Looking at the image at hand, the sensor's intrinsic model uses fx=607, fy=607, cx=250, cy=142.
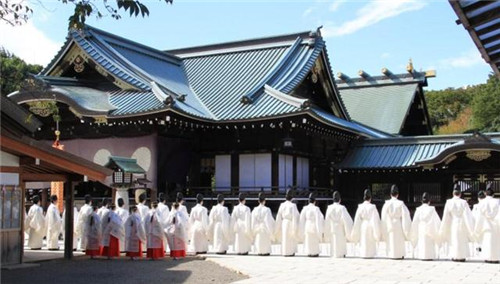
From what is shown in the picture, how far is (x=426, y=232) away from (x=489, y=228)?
1.21m

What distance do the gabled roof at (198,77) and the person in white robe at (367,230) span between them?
5.18 metres

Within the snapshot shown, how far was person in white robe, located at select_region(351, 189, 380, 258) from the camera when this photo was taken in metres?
12.9

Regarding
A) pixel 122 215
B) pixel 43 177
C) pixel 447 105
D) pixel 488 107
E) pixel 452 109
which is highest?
pixel 447 105

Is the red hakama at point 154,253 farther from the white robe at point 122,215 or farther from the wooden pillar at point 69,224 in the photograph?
the wooden pillar at point 69,224

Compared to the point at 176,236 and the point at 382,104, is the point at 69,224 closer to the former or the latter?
the point at 176,236

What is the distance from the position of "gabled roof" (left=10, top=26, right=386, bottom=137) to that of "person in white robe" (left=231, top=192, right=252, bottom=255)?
4128 mm

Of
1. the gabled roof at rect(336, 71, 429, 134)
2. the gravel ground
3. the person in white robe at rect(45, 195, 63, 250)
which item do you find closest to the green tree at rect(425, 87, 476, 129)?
the gabled roof at rect(336, 71, 429, 134)

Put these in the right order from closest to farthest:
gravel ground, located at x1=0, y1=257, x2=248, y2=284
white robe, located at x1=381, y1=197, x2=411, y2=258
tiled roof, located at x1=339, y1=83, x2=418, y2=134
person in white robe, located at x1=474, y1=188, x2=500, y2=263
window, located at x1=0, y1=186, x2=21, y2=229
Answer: gravel ground, located at x1=0, y1=257, x2=248, y2=284 < window, located at x1=0, y1=186, x2=21, y2=229 < person in white robe, located at x1=474, y1=188, x2=500, y2=263 < white robe, located at x1=381, y1=197, x2=411, y2=258 < tiled roof, located at x1=339, y1=83, x2=418, y2=134

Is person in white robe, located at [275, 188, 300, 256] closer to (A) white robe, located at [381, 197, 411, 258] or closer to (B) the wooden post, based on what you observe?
(A) white robe, located at [381, 197, 411, 258]

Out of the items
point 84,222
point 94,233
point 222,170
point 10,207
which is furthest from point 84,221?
point 222,170

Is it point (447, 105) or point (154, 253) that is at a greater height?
point (447, 105)

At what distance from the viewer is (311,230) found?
13.4 m

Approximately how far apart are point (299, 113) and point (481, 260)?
276 inches

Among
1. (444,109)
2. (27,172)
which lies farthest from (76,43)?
(444,109)
